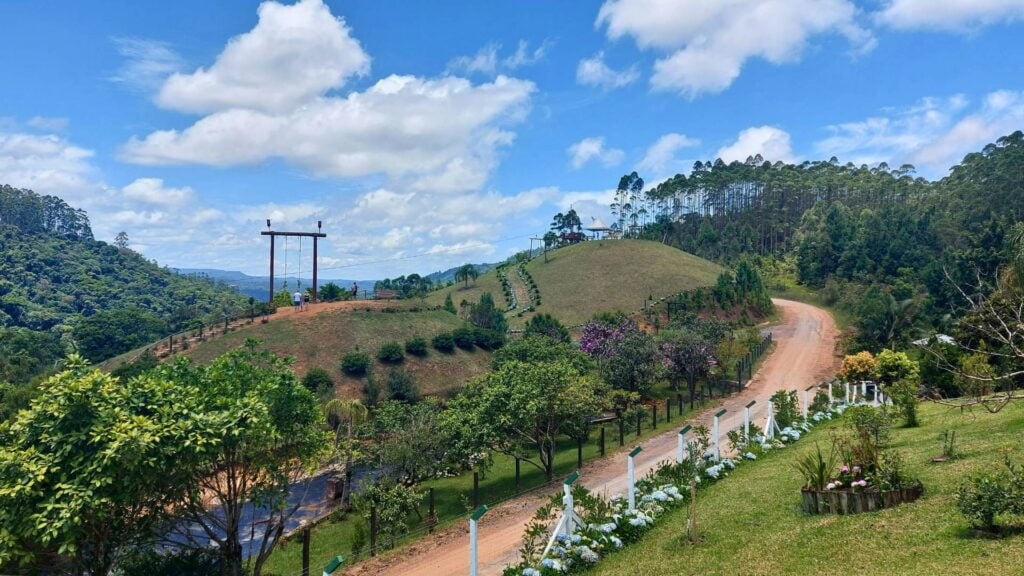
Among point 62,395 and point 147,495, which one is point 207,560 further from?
point 62,395

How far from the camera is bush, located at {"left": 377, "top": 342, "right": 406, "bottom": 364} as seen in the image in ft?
186

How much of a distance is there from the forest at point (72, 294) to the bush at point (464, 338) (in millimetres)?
38944

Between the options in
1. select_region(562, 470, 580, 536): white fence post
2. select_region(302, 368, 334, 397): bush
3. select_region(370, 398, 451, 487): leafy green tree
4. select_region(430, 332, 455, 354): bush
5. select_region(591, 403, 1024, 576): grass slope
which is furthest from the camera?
select_region(430, 332, 455, 354): bush

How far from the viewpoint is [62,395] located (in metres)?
11.1

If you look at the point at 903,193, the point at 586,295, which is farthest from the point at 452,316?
the point at 903,193

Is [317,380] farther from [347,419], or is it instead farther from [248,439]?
[248,439]

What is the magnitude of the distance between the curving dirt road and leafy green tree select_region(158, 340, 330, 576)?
4.18 metres

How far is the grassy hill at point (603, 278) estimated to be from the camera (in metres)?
93.2

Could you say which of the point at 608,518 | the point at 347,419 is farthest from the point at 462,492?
the point at 608,518

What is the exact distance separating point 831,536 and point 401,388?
4359cm

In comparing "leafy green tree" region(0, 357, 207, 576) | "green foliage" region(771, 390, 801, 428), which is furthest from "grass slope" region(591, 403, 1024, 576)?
"leafy green tree" region(0, 357, 207, 576)

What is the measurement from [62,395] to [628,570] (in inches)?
447

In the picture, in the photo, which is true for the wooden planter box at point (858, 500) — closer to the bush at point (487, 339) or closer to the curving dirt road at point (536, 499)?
the curving dirt road at point (536, 499)

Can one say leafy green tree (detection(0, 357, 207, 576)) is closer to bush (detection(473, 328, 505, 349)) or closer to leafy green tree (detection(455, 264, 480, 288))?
bush (detection(473, 328, 505, 349))
